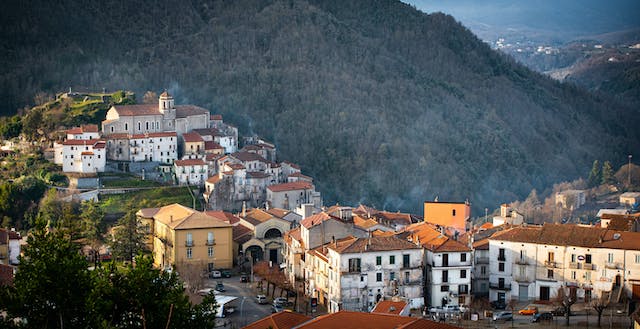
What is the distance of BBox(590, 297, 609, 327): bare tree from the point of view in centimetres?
4916

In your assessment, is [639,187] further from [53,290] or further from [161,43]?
[53,290]

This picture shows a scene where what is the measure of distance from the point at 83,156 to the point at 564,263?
3631 cm

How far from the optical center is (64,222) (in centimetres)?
6384

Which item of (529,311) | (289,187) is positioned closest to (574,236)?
(529,311)

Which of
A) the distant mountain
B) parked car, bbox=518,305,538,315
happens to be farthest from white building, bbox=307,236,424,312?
the distant mountain

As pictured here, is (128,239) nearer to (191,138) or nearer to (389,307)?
(389,307)

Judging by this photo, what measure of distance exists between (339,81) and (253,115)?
20727 millimetres

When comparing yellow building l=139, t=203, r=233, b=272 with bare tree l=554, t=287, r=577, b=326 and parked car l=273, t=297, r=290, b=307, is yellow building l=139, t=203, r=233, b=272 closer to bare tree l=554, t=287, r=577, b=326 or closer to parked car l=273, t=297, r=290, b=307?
parked car l=273, t=297, r=290, b=307

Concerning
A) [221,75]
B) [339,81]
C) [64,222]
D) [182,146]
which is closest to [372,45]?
[339,81]

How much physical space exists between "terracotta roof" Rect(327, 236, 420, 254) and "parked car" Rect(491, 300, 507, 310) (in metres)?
4.44

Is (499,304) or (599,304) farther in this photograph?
(499,304)

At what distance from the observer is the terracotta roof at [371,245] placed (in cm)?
5238

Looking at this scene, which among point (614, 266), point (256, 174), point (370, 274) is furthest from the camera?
point (256, 174)

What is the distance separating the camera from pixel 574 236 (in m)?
55.5
